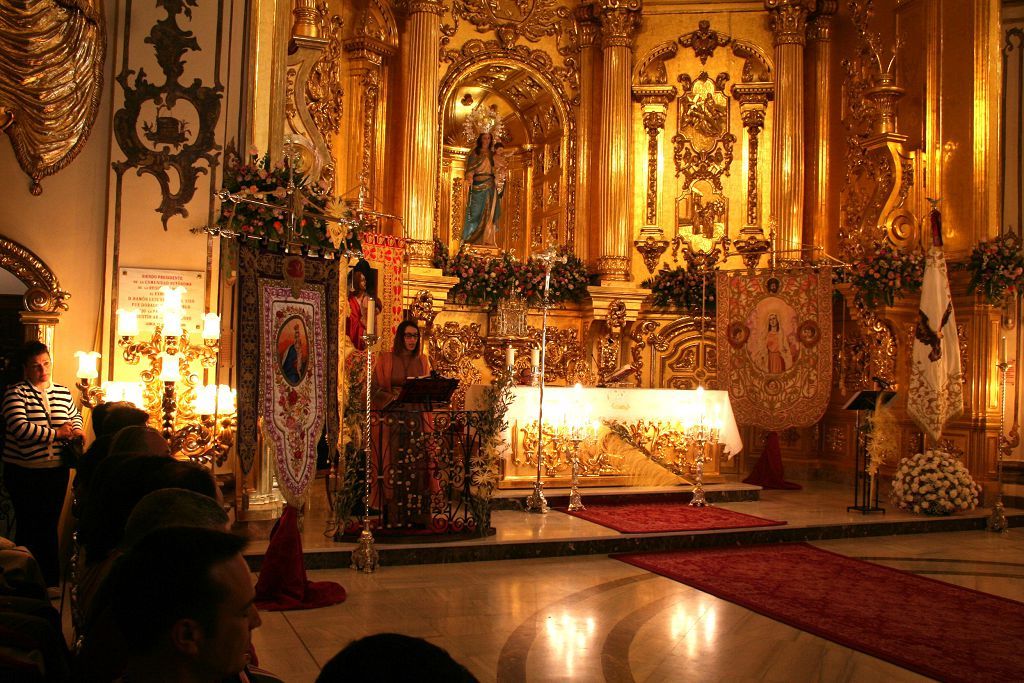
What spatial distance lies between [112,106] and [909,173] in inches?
381

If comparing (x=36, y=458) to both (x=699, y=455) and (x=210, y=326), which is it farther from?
(x=699, y=455)

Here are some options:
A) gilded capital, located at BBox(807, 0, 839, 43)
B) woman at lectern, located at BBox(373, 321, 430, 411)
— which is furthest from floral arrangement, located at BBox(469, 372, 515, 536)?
gilded capital, located at BBox(807, 0, 839, 43)

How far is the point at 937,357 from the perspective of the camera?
33.9ft

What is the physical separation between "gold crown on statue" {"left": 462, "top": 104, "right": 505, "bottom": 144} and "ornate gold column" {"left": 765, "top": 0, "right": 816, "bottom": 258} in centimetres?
408

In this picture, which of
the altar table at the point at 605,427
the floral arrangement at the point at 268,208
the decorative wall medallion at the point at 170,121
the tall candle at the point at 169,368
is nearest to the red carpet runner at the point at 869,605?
the altar table at the point at 605,427

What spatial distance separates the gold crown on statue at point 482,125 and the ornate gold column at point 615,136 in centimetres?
152

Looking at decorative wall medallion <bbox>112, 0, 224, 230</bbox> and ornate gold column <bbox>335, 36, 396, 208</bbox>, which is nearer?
decorative wall medallion <bbox>112, 0, 224, 230</bbox>

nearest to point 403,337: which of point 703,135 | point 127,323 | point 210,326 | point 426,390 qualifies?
point 426,390

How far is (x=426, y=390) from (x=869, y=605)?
3.59 m

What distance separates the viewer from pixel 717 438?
10703 millimetres

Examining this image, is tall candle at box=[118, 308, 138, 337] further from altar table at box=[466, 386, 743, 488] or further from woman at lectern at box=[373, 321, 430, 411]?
altar table at box=[466, 386, 743, 488]

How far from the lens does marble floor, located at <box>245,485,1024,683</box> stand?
4.81m

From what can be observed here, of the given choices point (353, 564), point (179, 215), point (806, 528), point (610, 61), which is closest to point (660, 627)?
point (353, 564)

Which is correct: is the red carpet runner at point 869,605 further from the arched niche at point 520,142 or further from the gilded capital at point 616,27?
the gilded capital at point 616,27
